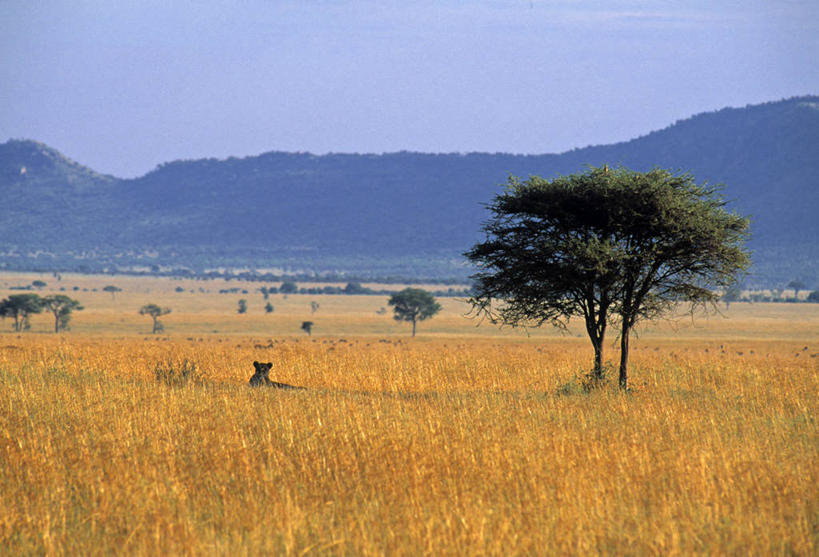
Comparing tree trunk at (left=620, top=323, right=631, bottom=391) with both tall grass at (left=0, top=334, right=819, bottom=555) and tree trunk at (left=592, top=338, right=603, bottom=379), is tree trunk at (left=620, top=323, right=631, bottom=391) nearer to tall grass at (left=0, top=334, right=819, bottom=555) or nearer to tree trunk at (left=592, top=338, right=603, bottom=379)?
tree trunk at (left=592, top=338, right=603, bottom=379)

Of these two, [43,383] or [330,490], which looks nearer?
[330,490]

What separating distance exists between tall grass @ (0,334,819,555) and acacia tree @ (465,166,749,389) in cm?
344

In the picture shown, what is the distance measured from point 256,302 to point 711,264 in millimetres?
110750

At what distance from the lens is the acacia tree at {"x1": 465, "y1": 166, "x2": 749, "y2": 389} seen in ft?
64.5

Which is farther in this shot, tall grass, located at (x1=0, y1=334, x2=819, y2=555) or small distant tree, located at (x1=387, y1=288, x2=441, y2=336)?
small distant tree, located at (x1=387, y1=288, x2=441, y2=336)

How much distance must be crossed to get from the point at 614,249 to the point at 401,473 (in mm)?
10822

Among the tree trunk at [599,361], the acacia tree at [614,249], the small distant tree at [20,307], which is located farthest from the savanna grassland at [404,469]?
the small distant tree at [20,307]

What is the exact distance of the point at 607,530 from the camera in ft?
27.4

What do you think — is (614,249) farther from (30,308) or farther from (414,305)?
(30,308)

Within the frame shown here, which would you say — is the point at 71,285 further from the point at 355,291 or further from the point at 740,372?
the point at 740,372

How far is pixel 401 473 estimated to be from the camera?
10.2m

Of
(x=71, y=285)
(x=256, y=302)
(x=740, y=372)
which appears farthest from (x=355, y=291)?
(x=740, y=372)

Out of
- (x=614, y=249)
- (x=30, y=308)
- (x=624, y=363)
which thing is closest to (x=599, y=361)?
(x=624, y=363)

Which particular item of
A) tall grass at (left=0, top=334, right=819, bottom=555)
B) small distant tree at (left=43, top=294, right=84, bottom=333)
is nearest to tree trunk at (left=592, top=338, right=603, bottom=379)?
tall grass at (left=0, top=334, right=819, bottom=555)
